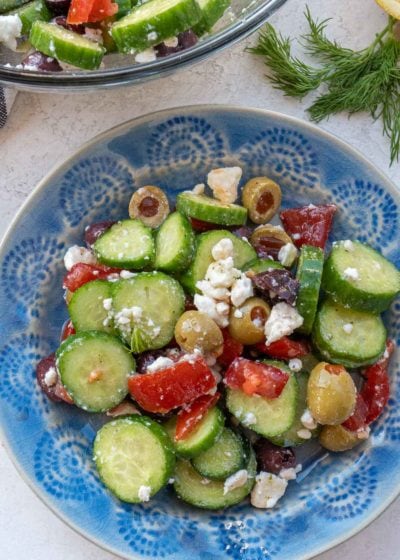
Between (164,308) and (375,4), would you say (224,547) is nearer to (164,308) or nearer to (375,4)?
(164,308)

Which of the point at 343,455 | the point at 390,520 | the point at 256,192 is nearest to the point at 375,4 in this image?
the point at 256,192

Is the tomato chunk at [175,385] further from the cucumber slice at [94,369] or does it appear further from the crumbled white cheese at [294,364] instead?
the crumbled white cheese at [294,364]

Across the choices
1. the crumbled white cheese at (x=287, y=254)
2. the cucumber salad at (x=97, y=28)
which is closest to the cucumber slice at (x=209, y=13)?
the cucumber salad at (x=97, y=28)

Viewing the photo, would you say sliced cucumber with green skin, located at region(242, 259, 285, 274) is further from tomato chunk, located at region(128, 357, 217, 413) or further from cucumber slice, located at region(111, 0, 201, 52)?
cucumber slice, located at region(111, 0, 201, 52)

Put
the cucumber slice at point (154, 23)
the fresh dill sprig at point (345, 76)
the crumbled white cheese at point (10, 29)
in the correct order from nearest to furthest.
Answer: the cucumber slice at point (154, 23) < the crumbled white cheese at point (10, 29) < the fresh dill sprig at point (345, 76)

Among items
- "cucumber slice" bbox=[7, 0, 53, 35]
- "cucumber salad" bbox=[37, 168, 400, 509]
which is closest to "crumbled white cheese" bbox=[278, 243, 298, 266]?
"cucumber salad" bbox=[37, 168, 400, 509]

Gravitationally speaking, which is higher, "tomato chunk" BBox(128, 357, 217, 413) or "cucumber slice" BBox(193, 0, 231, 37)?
"cucumber slice" BBox(193, 0, 231, 37)

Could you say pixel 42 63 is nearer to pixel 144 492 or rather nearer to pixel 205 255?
pixel 205 255
